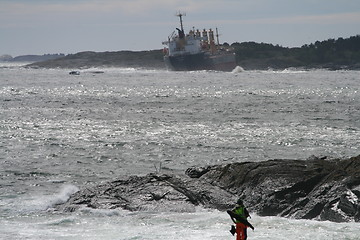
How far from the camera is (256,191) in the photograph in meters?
19.2

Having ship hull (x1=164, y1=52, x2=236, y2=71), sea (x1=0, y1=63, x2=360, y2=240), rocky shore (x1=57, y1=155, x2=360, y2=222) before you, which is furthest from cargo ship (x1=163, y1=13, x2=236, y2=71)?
rocky shore (x1=57, y1=155, x2=360, y2=222)

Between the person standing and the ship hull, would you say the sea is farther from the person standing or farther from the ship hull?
the ship hull

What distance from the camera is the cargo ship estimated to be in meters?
172

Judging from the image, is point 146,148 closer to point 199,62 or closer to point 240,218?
point 240,218

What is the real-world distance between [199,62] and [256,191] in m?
155

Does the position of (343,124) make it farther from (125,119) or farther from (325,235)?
(325,235)

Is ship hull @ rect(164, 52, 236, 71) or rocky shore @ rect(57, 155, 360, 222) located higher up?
rocky shore @ rect(57, 155, 360, 222)

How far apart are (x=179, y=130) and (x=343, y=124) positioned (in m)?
11.0

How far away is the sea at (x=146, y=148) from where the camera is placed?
56.5ft

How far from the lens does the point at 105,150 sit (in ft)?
109

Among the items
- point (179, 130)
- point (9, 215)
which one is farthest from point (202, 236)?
point (179, 130)

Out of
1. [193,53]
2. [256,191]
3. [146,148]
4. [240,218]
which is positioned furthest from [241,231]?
[193,53]

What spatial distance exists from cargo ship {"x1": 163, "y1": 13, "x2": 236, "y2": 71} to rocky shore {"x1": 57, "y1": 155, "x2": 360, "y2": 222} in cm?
15013

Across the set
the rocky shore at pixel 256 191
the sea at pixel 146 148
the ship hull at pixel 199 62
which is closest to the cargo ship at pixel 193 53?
the ship hull at pixel 199 62
